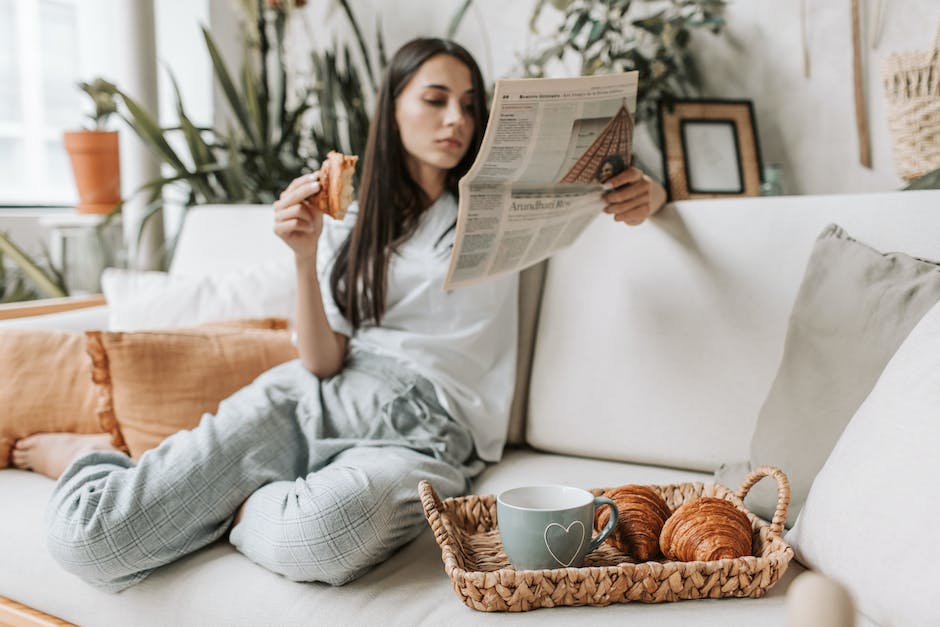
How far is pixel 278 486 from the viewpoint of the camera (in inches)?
47.8

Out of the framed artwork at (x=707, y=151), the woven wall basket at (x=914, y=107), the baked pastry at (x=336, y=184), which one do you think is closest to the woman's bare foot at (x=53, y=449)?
the baked pastry at (x=336, y=184)

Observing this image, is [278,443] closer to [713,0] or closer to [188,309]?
[188,309]

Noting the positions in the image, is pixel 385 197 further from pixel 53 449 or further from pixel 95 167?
pixel 95 167

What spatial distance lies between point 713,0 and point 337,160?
3.84 ft

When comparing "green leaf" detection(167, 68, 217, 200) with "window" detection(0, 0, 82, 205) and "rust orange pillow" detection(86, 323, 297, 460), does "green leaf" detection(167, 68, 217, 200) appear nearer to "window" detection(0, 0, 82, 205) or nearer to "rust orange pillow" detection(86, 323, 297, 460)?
"window" detection(0, 0, 82, 205)

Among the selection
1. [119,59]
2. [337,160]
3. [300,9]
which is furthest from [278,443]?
[300,9]

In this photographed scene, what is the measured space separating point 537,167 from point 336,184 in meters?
0.30

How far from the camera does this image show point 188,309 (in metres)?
1.80

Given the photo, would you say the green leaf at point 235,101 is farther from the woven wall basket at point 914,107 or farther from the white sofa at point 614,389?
the woven wall basket at point 914,107

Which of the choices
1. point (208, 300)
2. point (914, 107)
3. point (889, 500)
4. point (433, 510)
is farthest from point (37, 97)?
point (889, 500)

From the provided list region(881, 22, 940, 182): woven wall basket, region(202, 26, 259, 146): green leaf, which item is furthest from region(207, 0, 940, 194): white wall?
region(202, 26, 259, 146): green leaf

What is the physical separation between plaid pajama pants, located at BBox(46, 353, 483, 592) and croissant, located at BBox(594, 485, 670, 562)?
28 cm

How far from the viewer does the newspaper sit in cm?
111

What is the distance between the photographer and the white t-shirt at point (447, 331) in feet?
4.84
